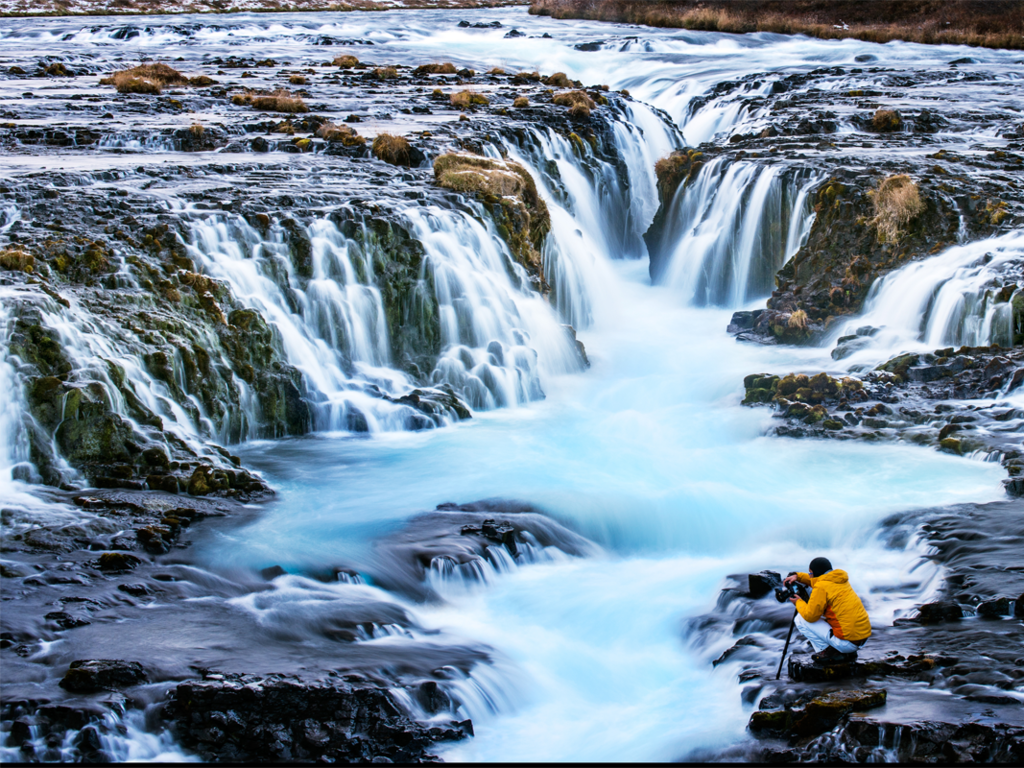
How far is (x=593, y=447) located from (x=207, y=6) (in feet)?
218

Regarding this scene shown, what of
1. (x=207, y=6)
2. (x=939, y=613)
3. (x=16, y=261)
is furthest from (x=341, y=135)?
(x=207, y=6)

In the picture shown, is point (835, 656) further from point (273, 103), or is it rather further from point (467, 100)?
point (467, 100)

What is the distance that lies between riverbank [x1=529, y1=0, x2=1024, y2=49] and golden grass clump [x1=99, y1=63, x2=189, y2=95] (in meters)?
32.0

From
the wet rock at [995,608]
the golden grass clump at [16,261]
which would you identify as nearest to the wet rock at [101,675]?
→ the wet rock at [995,608]

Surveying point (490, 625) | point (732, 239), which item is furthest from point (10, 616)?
point (732, 239)

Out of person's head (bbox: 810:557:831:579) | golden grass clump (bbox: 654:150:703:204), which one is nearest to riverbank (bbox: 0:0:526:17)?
golden grass clump (bbox: 654:150:703:204)

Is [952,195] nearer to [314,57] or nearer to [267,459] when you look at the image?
[267,459]

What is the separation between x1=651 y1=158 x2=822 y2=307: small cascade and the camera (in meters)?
20.9

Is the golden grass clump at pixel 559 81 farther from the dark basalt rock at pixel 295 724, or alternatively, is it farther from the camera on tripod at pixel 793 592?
the dark basalt rock at pixel 295 724

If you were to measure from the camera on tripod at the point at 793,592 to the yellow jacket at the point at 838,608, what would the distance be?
156 millimetres

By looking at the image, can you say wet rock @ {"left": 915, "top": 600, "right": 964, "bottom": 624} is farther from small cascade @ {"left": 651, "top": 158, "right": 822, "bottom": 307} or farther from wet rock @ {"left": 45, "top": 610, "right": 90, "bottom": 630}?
small cascade @ {"left": 651, "top": 158, "right": 822, "bottom": 307}

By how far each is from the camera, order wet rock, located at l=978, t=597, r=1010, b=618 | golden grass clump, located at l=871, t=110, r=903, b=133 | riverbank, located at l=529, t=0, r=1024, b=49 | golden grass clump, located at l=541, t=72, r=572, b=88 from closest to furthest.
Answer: wet rock, located at l=978, t=597, r=1010, b=618, golden grass clump, located at l=871, t=110, r=903, b=133, golden grass clump, located at l=541, t=72, r=572, b=88, riverbank, located at l=529, t=0, r=1024, b=49

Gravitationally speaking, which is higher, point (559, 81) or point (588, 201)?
A: point (559, 81)

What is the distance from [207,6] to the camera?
7012 centimetres
